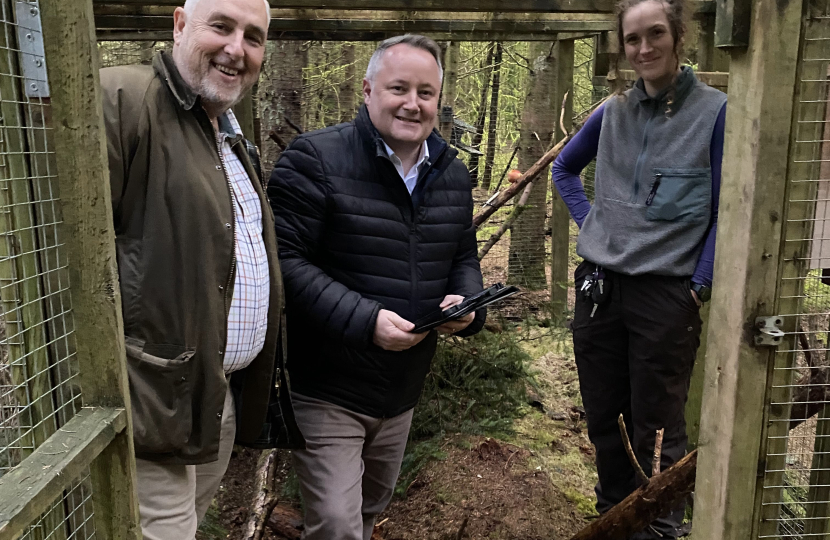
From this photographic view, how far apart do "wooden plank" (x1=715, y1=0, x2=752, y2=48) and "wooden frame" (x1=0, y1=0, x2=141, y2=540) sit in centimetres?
153

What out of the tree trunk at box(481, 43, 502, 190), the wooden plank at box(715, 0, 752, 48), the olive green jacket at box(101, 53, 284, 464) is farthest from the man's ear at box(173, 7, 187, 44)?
the tree trunk at box(481, 43, 502, 190)

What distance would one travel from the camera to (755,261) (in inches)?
68.4

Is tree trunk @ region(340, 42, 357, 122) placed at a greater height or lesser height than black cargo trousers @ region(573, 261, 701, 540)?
greater

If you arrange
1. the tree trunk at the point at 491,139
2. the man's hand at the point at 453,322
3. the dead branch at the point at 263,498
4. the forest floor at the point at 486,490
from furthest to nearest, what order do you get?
the tree trunk at the point at 491,139 < the forest floor at the point at 486,490 < the dead branch at the point at 263,498 < the man's hand at the point at 453,322

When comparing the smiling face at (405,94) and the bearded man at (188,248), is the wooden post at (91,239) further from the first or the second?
the smiling face at (405,94)

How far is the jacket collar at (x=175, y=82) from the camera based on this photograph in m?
1.86

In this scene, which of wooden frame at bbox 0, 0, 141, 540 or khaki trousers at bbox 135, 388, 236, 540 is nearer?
wooden frame at bbox 0, 0, 141, 540

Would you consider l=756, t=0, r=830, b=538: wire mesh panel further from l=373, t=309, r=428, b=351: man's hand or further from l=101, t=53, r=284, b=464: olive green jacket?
l=101, t=53, r=284, b=464: olive green jacket

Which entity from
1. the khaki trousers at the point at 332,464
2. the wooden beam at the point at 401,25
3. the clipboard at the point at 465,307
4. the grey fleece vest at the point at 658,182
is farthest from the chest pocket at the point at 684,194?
the wooden beam at the point at 401,25

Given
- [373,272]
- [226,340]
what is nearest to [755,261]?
[373,272]

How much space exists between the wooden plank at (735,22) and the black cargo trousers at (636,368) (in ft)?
3.42

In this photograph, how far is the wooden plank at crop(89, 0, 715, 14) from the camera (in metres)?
3.36

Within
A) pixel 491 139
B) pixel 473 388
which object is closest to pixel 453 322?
pixel 473 388

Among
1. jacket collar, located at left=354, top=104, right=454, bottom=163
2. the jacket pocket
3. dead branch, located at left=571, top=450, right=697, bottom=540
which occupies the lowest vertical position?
dead branch, located at left=571, top=450, right=697, bottom=540
